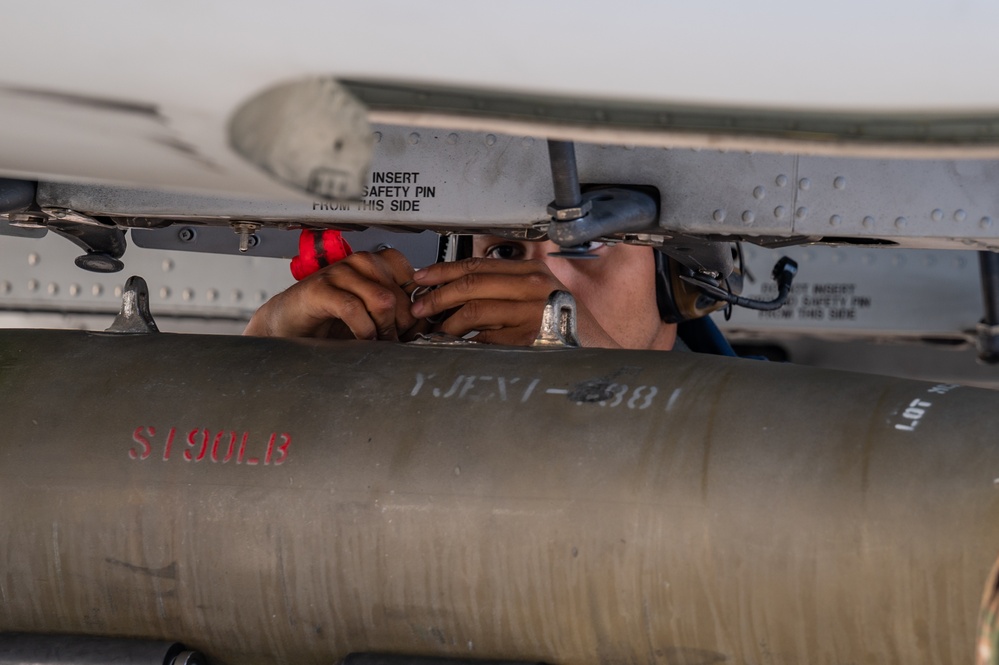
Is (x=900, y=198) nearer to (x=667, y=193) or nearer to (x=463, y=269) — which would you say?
(x=667, y=193)

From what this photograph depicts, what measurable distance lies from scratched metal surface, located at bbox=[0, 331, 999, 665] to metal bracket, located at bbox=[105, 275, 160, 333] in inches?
3.6

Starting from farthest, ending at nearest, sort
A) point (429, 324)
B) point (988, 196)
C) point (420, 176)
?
point (429, 324)
point (420, 176)
point (988, 196)

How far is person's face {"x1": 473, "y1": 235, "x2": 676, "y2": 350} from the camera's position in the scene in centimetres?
147

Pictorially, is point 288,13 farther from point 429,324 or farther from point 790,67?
point 429,324

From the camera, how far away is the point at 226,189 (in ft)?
2.30

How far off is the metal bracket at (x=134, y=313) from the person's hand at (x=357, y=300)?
149mm

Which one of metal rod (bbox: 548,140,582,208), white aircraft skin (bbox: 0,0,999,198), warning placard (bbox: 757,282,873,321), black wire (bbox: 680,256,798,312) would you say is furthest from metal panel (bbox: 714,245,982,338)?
white aircraft skin (bbox: 0,0,999,198)

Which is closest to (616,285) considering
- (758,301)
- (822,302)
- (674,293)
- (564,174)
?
(674,293)

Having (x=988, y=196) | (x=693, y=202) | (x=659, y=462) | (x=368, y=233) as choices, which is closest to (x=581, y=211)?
(x=693, y=202)

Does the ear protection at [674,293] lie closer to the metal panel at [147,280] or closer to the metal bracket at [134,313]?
the metal bracket at [134,313]

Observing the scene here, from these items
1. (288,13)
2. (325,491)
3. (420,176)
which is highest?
(288,13)

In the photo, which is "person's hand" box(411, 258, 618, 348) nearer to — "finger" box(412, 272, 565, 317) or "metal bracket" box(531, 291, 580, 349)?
"finger" box(412, 272, 565, 317)

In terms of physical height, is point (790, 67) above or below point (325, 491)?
above

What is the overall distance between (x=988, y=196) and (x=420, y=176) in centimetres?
48
